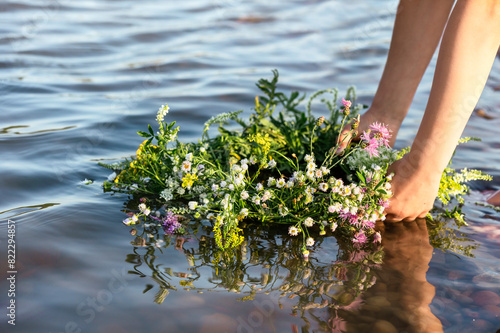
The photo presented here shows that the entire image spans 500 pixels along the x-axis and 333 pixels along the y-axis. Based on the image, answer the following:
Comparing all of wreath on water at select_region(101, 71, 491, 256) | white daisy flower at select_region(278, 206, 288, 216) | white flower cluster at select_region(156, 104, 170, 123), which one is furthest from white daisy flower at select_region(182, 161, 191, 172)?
white daisy flower at select_region(278, 206, 288, 216)

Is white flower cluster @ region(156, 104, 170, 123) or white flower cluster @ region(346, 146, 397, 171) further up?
white flower cluster @ region(156, 104, 170, 123)

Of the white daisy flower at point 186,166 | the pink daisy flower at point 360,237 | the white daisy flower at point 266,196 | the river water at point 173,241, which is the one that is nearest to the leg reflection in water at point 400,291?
the river water at point 173,241

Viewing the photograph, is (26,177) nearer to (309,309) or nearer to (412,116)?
(309,309)

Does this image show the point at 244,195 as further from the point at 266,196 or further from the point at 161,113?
the point at 161,113

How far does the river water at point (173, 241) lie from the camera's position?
7.51 ft

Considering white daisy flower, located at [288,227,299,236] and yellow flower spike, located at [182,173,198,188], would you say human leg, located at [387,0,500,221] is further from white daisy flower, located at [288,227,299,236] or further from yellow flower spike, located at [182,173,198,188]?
yellow flower spike, located at [182,173,198,188]

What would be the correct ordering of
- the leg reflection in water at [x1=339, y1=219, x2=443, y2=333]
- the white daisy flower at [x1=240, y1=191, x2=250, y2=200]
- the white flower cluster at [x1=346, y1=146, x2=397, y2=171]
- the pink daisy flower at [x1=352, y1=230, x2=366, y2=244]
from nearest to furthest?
the leg reflection in water at [x1=339, y1=219, x2=443, y2=333], the white daisy flower at [x1=240, y1=191, x2=250, y2=200], the pink daisy flower at [x1=352, y1=230, x2=366, y2=244], the white flower cluster at [x1=346, y1=146, x2=397, y2=171]

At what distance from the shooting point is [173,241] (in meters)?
2.80

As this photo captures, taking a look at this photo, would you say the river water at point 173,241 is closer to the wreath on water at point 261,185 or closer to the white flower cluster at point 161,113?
the wreath on water at point 261,185

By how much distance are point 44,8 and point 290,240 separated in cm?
677

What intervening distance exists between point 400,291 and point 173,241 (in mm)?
1195

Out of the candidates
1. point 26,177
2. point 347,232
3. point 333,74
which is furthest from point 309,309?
point 333,74

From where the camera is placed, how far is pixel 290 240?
2855 mm

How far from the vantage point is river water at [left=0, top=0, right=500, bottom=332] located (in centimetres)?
229
